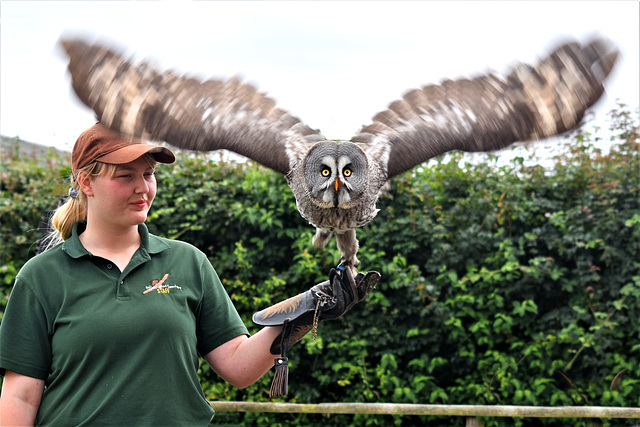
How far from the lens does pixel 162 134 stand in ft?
4.90

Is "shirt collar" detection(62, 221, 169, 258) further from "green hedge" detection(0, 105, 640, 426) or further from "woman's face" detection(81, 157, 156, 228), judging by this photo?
"green hedge" detection(0, 105, 640, 426)

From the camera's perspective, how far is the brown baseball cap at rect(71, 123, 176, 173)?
1.35 meters

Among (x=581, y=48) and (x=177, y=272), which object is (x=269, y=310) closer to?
(x=177, y=272)

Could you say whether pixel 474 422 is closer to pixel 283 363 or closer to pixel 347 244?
pixel 347 244

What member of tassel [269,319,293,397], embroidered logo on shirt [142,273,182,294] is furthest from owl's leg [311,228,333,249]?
embroidered logo on shirt [142,273,182,294]

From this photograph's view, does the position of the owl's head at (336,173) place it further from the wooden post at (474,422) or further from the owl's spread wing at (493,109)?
the wooden post at (474,422)

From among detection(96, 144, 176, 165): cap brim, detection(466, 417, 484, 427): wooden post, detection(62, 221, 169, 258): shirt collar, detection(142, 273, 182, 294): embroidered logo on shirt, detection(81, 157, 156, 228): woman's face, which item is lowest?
detection(466, 417, 484, 427): wooden post

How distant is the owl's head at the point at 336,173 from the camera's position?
6.70ft

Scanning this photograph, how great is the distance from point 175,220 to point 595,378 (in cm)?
309

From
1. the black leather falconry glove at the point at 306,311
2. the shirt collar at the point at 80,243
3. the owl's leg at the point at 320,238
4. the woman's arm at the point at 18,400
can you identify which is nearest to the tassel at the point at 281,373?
the black leather falconry glove at the point at 306,311

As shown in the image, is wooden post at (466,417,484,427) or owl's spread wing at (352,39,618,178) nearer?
owl's spread wing at (352,39,618,178)

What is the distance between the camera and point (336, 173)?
207 centimetres

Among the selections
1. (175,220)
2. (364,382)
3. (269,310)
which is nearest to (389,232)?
(364,382)

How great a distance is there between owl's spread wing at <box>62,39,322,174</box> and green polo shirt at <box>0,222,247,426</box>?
0.37m
